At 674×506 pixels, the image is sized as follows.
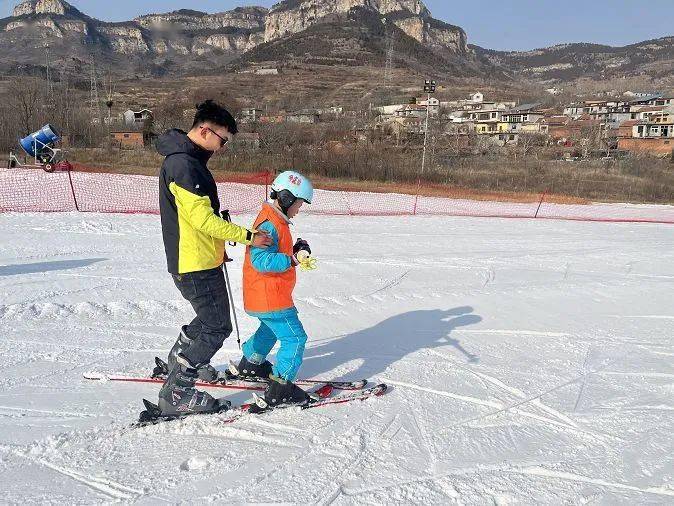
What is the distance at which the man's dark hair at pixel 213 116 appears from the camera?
294 centimetres

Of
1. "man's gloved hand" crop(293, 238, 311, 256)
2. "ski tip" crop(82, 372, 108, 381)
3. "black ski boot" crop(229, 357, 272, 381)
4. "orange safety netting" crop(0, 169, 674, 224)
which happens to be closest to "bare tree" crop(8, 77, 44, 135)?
"orange safety netting" crop(0, 169, 674, 224)

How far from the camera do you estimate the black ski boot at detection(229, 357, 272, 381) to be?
3.77 m

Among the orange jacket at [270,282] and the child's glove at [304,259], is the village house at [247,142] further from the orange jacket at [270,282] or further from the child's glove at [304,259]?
the child's glove at [304,259]

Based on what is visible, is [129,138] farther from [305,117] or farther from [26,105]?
[305,117]

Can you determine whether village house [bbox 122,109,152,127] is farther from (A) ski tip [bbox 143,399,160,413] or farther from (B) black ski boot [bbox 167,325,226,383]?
(A) ski tip [bbox 143,399,160,413]

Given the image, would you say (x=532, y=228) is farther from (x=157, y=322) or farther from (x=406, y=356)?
(x=157, y=322)

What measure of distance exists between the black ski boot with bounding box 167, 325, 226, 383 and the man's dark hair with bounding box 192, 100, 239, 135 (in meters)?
1.26

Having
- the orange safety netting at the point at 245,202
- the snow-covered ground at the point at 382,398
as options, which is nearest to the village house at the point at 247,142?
the orange safety netting at the point at 245,202

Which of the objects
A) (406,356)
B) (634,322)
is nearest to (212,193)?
(406,356)

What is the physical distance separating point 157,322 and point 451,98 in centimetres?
10952

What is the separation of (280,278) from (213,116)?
40.7 inches

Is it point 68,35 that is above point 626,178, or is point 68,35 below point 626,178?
above

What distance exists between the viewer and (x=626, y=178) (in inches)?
1258

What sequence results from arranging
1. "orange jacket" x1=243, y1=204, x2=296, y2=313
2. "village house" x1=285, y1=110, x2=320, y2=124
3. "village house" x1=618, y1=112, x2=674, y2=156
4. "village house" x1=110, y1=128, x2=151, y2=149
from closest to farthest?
1. "orange jacket" x1=243, y1=204, x2=296, y2=313
2. "village house" x1=110, y1=128, x2=151, y2=149
3. "village house" x1=618, y1=112, x2=674, y2=156
4. "village house" x1=285, y1=110, x2=320, y2=124
